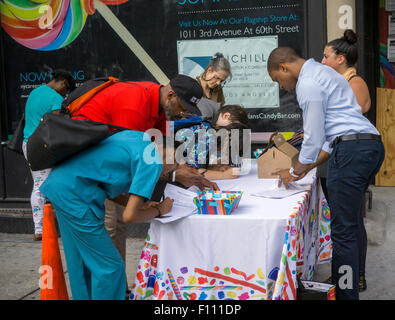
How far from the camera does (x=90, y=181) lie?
2855 mm

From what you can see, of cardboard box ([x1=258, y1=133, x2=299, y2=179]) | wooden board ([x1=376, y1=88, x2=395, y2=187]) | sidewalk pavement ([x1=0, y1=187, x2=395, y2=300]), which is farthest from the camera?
wooden board ([x1=376, y1=88, x2=395, y2=187])

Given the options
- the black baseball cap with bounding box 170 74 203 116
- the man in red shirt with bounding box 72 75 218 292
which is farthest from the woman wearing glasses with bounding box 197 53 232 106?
the black baseball cap with bounding box 170 74 203 116

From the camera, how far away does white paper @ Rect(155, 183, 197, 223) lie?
3.04 m

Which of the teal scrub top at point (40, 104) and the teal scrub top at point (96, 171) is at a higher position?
the teal scrub top at point (40, 104)

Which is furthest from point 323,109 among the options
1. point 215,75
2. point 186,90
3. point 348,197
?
point 215,75

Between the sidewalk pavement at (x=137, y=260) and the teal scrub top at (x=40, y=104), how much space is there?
4.00 ft

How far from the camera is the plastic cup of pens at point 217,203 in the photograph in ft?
9.85

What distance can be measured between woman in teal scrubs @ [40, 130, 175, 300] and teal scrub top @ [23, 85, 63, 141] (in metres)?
2.66

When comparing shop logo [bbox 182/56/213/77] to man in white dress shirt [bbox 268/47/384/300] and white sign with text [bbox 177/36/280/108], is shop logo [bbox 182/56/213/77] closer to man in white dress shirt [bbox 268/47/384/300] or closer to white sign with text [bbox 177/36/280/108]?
white sign with text [bbox 177/36/280/108]

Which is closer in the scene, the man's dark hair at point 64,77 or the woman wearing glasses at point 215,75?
the woman wearing glasses at point 215,75

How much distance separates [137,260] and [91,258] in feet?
7.03

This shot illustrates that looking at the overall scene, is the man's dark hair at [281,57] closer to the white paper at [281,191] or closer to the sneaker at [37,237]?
the white paper at [281,191]

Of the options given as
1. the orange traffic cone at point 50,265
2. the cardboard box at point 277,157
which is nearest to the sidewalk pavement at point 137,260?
the orange traffic cone at point 50,265
